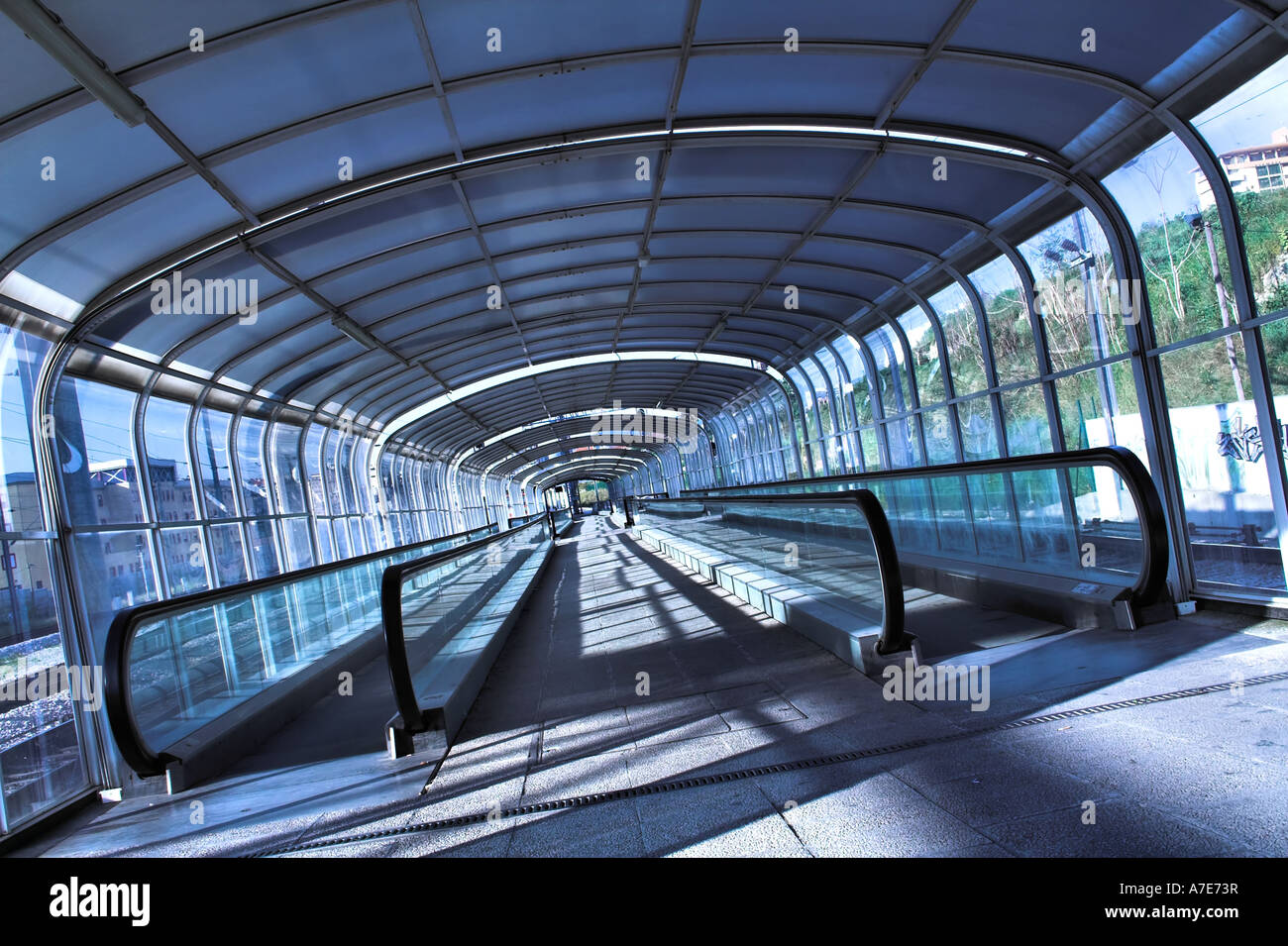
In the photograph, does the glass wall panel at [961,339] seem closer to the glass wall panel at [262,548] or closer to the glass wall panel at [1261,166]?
the glass wall panel at [1261,166]

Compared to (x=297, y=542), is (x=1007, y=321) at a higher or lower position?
higher

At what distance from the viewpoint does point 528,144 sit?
7.92 metres

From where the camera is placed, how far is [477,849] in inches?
136

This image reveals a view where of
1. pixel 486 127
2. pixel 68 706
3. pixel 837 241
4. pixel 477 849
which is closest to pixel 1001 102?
pixel 837 241

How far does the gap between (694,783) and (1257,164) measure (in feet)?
21.1

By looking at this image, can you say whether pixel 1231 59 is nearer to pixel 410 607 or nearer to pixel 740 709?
pixel 740 709

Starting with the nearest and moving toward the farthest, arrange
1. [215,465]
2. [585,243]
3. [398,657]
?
1. [398,657]
2. [585,243]
3. [215,465]

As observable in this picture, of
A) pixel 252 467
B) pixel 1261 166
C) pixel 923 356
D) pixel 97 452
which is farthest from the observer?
pixel 252 467

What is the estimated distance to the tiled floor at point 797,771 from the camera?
2951mm

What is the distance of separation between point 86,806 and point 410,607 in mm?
3291

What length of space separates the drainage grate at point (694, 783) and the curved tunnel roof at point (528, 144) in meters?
4.89

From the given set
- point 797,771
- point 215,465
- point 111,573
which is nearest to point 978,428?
point 797,771

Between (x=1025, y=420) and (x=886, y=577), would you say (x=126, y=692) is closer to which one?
(x=886, y=577)

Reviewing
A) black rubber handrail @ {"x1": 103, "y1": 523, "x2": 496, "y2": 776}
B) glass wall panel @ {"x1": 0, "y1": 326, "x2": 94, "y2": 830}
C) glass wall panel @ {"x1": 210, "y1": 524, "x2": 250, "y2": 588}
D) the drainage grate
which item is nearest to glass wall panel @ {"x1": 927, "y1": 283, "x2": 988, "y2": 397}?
the drainage grate
